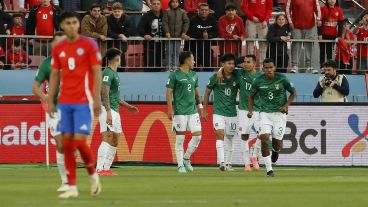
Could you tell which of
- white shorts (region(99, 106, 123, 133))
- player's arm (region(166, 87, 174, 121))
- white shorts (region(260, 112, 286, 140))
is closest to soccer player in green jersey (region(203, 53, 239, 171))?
player's arm (region(166, 87, 174, 121))

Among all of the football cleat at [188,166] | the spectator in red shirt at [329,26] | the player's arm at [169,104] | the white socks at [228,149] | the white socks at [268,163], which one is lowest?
the football cleat at [188,166]

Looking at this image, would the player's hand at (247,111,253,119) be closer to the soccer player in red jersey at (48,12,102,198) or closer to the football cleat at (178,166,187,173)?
the football cleat at (178,166,187,173)

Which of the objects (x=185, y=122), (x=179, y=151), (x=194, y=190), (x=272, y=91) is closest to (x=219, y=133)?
(x=185, y=122)

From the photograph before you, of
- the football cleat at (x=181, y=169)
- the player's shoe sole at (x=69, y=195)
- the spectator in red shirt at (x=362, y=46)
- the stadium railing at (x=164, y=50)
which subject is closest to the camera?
the player's shoe sole at (x=69, y=195)

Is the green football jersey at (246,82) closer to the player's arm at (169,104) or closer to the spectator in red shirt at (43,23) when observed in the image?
the player's arm at (169,104)

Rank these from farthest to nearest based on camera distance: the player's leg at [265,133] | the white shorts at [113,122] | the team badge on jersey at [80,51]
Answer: the white shorts at [113,122] → the player's leg at [265,133] → the team badge on jersey at [80,51]

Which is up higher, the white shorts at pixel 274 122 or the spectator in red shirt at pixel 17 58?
the spectator in red shirt at pixel 17 58

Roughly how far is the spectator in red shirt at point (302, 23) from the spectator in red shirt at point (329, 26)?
24 centimetres

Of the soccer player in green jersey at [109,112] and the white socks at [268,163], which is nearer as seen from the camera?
the white socks at [268,163]

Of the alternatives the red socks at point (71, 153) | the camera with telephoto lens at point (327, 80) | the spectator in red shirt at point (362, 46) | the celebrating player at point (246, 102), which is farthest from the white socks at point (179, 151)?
the red socks at point (71, 153)

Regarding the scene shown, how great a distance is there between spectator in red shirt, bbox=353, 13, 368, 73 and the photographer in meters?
3.15

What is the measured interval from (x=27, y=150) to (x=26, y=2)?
5.38 meters

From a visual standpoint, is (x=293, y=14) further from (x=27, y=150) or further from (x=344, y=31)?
(x=27, y=150)

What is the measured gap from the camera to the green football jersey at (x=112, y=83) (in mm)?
22641
